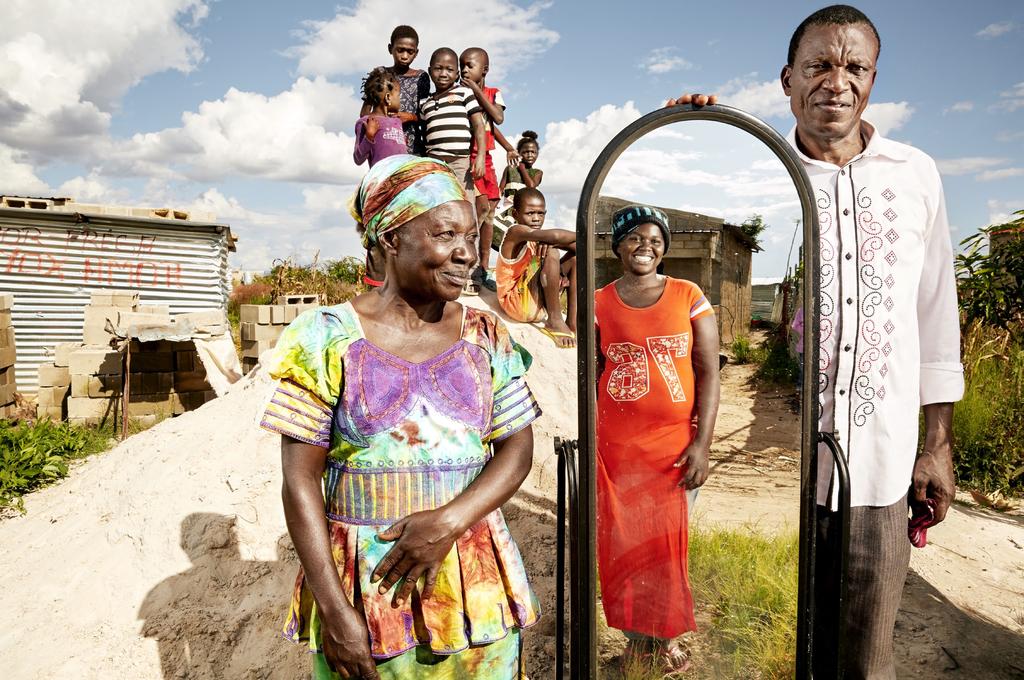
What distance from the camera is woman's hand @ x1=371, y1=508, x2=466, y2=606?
156 centimetres

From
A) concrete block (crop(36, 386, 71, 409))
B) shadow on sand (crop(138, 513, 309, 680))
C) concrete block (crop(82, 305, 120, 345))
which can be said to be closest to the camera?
shadow on sand (crop(138, 513, 309, 680))

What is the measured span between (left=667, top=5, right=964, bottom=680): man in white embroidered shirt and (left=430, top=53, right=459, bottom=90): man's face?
4.42m

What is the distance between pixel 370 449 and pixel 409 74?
5190mm

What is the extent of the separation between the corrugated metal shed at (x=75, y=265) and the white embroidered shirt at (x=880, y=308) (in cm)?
1298

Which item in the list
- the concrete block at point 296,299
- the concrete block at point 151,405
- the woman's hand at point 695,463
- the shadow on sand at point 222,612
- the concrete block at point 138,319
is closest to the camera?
the woman's hand at point 695,463

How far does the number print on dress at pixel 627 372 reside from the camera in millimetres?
1908

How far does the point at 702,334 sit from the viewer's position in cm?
192

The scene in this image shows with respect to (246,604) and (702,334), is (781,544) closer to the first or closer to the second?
(702,334)

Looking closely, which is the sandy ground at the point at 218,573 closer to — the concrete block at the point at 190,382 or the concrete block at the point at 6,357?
the concrete block at the point at 190,382

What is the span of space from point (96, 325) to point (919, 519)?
973 cm


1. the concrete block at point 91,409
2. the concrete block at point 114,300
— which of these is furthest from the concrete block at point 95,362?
the concrete block at point 114,300

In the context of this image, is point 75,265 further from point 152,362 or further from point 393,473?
point 393,473

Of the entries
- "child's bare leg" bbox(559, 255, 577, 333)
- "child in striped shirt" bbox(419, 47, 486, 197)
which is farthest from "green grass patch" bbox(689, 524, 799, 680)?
"child in striped shirt" bbox(419, 47, 486, 197)

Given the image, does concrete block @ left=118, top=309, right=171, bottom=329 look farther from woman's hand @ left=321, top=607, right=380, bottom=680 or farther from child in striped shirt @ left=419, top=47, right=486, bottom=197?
woman's hand @ left=321, top=607, right=380, bottom=680
